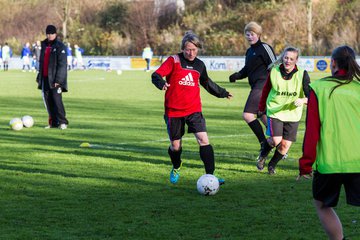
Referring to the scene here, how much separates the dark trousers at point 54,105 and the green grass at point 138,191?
1.07 feet

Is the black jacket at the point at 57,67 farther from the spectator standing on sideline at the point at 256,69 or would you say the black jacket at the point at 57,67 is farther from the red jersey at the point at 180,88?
the red jersey at the point at 180,88

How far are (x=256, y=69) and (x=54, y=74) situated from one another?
240 inches

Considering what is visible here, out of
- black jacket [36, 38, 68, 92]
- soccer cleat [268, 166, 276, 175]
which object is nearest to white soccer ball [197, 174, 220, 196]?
soccer cleat [268, 166, 276, 175]

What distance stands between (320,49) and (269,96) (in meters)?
48.2

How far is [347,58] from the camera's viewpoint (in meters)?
5.86

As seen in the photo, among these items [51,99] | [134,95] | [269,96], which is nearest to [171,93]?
[269,96]

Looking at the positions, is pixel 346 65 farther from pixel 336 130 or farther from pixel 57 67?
pixel 57 67

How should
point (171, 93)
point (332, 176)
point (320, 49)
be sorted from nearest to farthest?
point (332, 176) → point (171, 93) → point (320, 49)

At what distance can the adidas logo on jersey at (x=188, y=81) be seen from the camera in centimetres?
951

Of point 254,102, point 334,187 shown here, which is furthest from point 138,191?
point 334,187

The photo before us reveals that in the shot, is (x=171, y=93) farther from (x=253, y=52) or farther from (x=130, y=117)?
(x=130, y=117)

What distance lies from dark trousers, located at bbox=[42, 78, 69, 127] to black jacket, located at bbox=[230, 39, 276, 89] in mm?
5879

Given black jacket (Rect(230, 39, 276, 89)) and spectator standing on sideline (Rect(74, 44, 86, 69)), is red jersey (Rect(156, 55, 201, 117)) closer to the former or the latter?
black jacket (Rect(230, 39, 276, 89))

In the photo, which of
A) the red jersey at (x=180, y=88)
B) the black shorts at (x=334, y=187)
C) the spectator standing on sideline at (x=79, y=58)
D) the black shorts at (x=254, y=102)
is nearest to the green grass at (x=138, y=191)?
the black shorts at (x=254, y=102)
